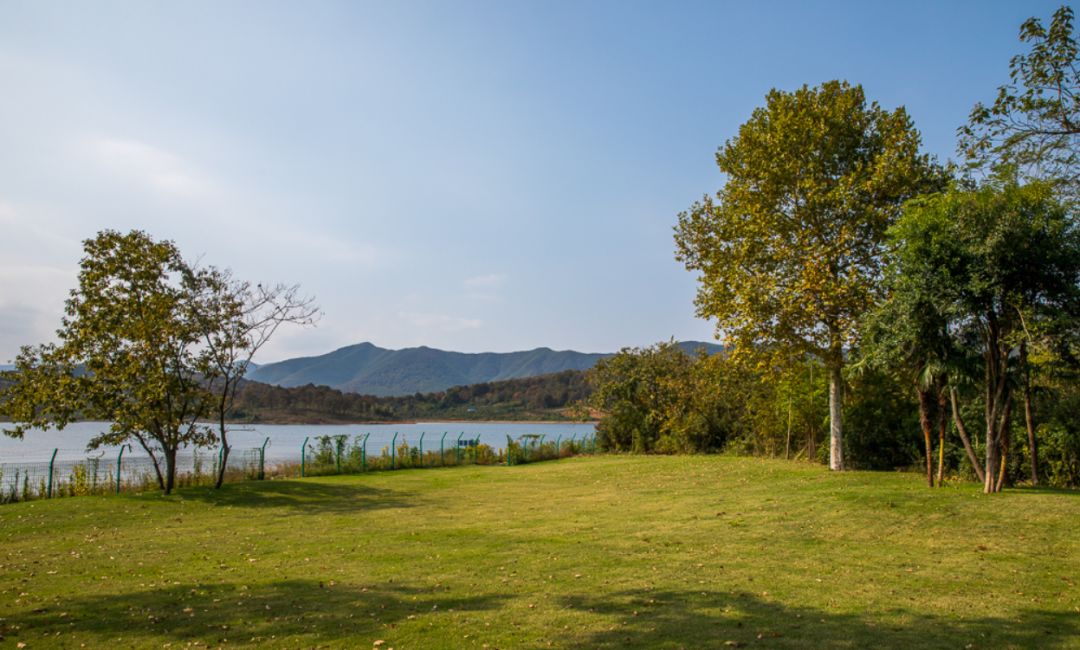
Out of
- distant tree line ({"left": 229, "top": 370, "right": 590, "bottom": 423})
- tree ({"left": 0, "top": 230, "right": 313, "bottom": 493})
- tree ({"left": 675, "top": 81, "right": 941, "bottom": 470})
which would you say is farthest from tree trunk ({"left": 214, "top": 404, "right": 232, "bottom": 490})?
A: distant tree line ({"left": 229, "top": 370, "right": 590, "bottom": 423})

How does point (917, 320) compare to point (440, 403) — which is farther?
point (440, 403)

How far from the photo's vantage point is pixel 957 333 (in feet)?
49.3

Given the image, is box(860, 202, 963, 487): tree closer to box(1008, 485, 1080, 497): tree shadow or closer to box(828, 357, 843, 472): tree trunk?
box(1008, 485, 1080, 497): tree shadow

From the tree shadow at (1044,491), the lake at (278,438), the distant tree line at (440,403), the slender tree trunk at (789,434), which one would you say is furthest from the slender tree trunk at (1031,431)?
the distant tree line at (440,403)

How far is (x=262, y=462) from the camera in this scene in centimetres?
2406

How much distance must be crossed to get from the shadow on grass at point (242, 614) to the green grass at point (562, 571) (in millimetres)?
33

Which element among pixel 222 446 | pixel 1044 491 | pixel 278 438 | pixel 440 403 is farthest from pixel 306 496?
pixel 440 403

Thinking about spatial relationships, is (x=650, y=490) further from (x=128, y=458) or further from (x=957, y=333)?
(x=128, y=458)

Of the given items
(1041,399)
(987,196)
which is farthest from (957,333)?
(1041,399)

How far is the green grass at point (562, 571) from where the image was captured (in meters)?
6.73

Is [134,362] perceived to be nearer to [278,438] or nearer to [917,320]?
[917,320]

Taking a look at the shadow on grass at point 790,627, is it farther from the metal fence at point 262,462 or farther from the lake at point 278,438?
the lake at point 278,438

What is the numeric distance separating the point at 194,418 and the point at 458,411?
3083 inches

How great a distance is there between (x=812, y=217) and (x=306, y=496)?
17.8m
